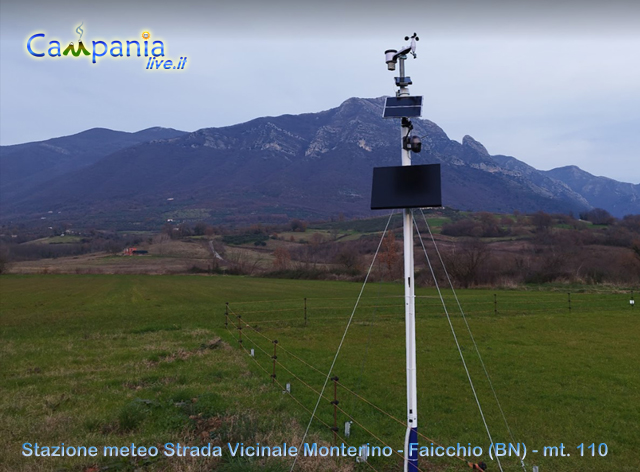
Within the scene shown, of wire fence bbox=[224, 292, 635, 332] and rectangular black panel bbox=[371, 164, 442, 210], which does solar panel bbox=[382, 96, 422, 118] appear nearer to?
rectangular black panel bbox=[371, 164, 442, 210]

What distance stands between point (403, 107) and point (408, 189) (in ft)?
4.20

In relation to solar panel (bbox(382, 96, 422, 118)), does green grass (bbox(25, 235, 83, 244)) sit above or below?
below

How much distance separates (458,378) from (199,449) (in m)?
8.88

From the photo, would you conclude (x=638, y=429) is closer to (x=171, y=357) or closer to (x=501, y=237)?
(x=171, y=357)

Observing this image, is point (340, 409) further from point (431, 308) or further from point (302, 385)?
point (431, 308)

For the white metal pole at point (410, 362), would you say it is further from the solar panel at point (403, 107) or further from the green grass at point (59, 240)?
the green grass at point (59, 240)

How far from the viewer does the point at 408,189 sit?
6.78 metres

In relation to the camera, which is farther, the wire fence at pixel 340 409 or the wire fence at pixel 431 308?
the wire fence at pixel 431 308

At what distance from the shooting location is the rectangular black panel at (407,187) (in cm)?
656

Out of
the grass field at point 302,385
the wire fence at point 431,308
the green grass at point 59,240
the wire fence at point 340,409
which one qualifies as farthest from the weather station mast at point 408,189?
the green grass at point 59,240

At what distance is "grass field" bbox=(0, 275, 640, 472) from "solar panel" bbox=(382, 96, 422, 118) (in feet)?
14.2

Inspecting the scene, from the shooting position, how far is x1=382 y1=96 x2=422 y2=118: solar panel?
6867mm

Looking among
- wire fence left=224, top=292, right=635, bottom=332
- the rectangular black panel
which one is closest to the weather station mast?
the rectangular black panel

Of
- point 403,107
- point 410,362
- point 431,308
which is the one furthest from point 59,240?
point 410,362
